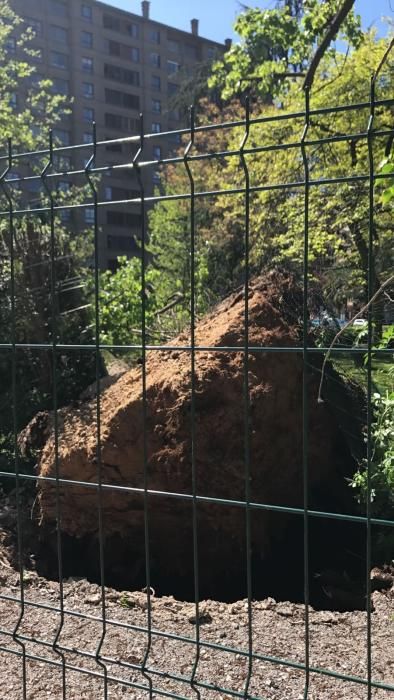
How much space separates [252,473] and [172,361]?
940 mm

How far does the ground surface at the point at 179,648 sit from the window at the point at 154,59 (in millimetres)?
61421

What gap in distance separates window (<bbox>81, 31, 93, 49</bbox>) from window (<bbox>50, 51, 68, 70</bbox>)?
7.90 ft

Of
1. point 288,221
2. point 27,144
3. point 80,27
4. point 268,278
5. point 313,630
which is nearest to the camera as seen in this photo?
point 313,630

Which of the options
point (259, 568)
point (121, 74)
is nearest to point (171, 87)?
point (121, 74)

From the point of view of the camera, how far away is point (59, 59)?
171ft

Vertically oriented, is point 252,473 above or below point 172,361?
below

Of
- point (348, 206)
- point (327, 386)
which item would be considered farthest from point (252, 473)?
point (348, 206)

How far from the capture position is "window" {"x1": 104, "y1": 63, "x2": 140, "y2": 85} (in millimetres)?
55531

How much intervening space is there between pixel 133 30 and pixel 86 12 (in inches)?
192

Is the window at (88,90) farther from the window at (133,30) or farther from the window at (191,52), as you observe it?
the window at (191,52)

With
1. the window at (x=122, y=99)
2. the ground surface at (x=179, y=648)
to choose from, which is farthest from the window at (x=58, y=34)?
the ground surface at (x=179, y=648)

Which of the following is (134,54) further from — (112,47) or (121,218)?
(121,218)

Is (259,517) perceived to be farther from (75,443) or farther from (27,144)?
(27,144)

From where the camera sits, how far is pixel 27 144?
45.8ft
